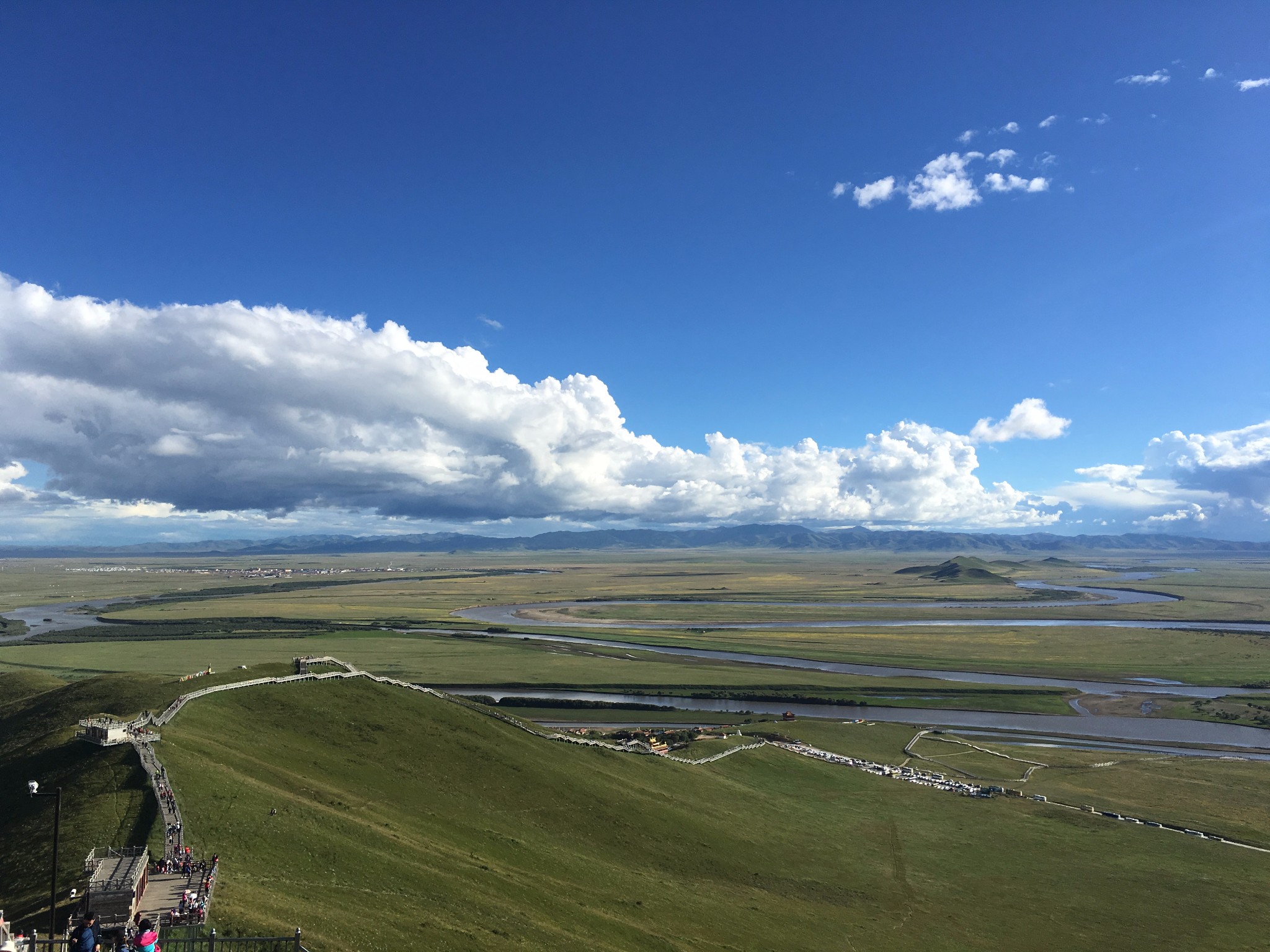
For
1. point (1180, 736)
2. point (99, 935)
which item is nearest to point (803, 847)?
point (99, 935)

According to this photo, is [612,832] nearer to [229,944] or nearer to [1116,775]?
[229,944]

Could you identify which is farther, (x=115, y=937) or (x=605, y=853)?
(x=605, y=853)

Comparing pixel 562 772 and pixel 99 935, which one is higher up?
pixel 99 935

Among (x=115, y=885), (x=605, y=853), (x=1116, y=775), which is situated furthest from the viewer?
(x=1116, y=775)

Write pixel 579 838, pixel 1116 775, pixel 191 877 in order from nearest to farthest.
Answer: pixel 191 877
pixel 579 838
pixel 1116 775

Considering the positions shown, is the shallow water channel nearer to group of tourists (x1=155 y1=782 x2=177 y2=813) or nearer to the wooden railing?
group of tourists (x1=155 y1=782 x2=177 y2=813)

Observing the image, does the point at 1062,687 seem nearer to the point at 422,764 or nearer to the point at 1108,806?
the point at 1108,806

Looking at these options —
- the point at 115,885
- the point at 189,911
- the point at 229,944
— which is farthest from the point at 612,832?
the point at 115,885

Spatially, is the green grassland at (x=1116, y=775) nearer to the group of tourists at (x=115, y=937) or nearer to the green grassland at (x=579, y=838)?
the green grassland at (x=579, y=838)

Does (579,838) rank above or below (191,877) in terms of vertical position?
below
